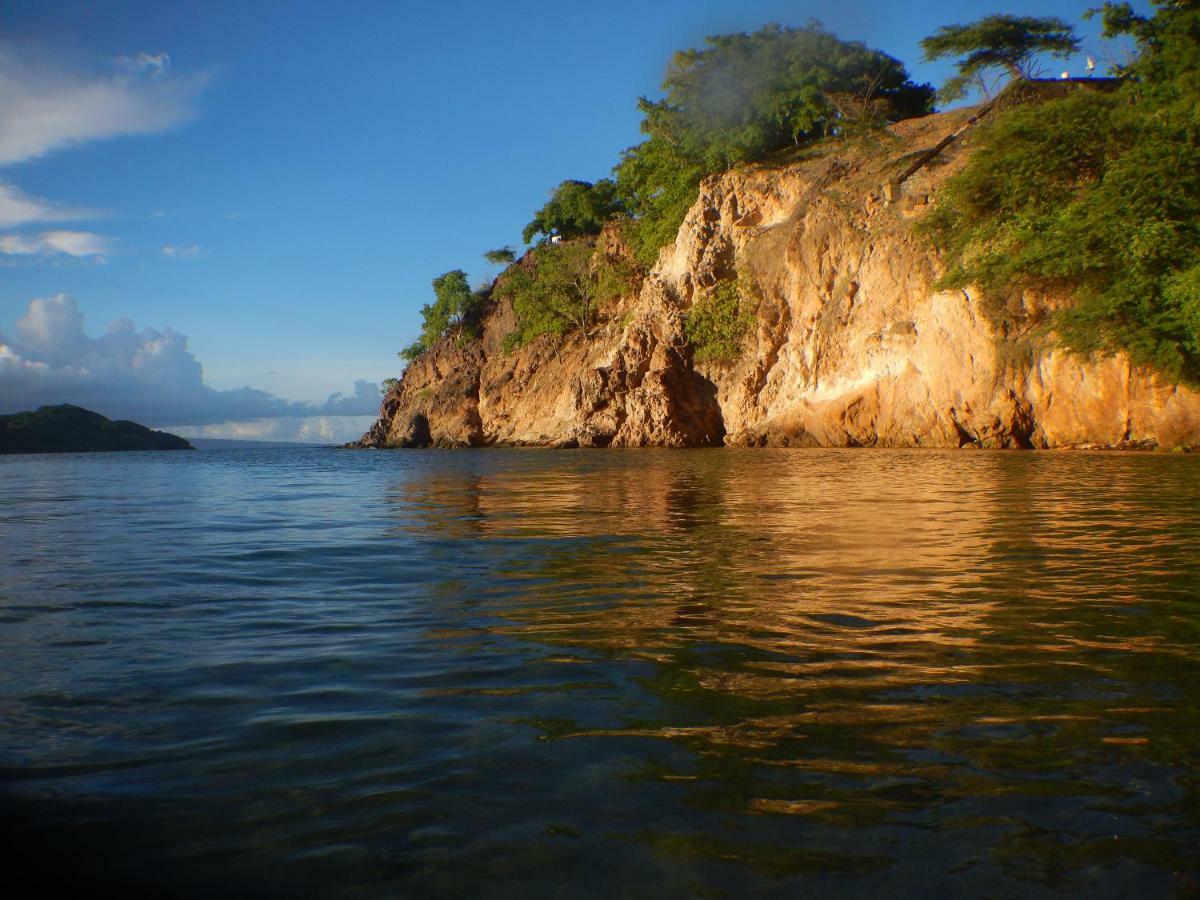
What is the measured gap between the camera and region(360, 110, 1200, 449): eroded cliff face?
27969 mm

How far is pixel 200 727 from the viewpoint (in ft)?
10.6

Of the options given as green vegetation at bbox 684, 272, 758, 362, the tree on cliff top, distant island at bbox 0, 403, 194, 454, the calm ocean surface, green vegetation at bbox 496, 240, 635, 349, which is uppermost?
the tree on cliff top

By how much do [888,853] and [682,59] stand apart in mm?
51027

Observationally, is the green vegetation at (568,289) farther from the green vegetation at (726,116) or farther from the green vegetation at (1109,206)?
the green vegetation at (1109,206)

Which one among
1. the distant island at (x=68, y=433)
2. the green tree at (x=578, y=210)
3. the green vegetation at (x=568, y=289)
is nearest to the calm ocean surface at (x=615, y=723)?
the green vegetation at (x=568, y=289)

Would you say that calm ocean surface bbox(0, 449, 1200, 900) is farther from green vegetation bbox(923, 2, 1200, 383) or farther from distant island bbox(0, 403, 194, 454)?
distant island bbox(0, 403, 194, 454)

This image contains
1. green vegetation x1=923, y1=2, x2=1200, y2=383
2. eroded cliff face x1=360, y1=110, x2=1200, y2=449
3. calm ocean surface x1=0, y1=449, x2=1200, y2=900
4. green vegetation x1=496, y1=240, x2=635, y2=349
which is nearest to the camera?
calm ocean surface x1=0, y1=449, x2=1200, y2=900

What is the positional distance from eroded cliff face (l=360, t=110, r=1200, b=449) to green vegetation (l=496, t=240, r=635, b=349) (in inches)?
59.0

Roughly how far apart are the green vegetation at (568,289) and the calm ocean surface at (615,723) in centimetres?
5344

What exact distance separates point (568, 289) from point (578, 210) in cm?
973

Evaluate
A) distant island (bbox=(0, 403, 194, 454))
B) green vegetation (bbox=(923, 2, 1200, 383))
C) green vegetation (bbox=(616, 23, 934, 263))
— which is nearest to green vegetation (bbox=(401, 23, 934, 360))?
green vegetation (bbox=(616, 23, 934, 263))

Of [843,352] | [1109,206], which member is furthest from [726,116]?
[1109,206]

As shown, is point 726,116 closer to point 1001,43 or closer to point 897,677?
point 1001,43

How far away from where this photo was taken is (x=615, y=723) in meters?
3.14
